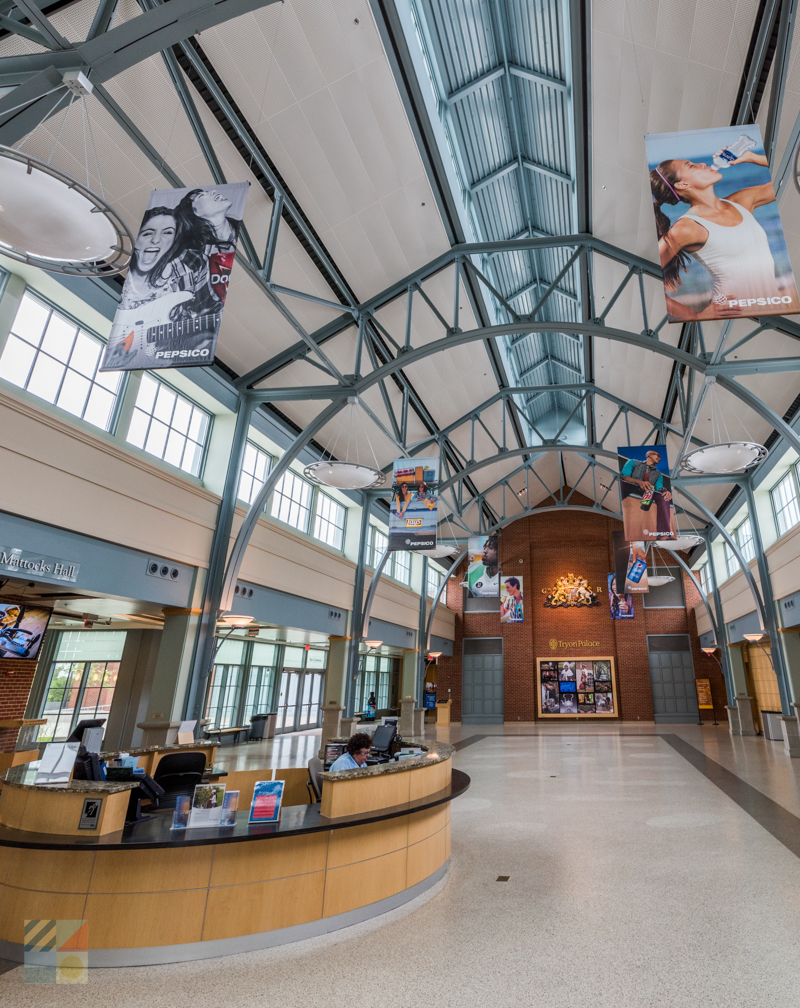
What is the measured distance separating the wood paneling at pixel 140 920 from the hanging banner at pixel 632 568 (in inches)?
730

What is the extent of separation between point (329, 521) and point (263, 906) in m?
15.0

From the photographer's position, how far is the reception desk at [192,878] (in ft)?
13.9

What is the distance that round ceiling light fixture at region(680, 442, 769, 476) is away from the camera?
32.8 ft

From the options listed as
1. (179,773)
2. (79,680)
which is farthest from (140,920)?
(79,680)

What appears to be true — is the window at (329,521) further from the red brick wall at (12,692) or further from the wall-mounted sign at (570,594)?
the wall-mounted sign at (570,594)

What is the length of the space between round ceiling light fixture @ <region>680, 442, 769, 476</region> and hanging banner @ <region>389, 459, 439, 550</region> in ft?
19.3

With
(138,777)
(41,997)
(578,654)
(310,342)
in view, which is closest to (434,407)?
(310,342)

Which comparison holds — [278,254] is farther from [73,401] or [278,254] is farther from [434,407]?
[434,407]

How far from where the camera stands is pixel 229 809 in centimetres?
479

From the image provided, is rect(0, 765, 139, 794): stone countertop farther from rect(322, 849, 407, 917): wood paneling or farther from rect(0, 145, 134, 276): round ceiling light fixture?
rect(0, 145, 134, 276): round ceiling light fixture

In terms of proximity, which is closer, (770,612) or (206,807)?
(206,807)

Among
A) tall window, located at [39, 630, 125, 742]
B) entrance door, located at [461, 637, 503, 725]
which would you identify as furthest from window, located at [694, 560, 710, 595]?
tall window, located at [39, 630, 125, 742]

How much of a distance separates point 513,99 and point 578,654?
86.9ft

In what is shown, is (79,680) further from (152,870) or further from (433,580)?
(433,580)
